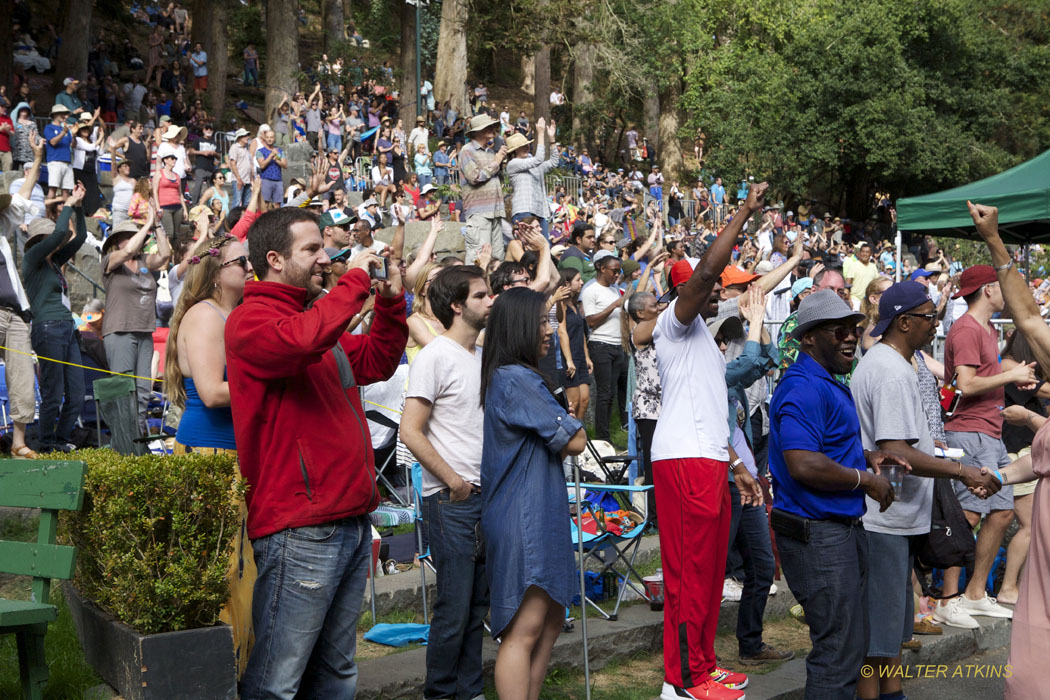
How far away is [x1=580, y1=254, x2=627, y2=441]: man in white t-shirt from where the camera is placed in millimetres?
10531

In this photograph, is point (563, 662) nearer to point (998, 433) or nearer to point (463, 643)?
point (463, 643)

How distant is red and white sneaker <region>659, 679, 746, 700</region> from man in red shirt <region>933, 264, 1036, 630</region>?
2504 millimetres

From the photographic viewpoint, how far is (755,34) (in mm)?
40844

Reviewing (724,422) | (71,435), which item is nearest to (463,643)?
(724,422)

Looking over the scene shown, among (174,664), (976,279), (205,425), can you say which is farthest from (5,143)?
(174,664)

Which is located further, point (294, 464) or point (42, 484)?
point (42, 484)

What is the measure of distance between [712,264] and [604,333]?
250 inches

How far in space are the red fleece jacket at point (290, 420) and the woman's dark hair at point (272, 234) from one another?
0.08 m

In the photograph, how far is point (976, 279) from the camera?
700cm

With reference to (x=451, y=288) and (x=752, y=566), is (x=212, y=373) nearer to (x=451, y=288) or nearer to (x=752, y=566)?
(x=451, y=288)

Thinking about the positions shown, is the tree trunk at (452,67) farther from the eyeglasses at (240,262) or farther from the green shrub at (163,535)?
the green shrub at (163,535)

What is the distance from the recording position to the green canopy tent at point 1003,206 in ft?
31.0

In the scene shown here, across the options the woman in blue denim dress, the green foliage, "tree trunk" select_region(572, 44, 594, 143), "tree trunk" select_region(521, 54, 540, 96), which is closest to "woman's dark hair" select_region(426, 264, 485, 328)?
the woman in blue denim dress

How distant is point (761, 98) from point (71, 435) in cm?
3216
